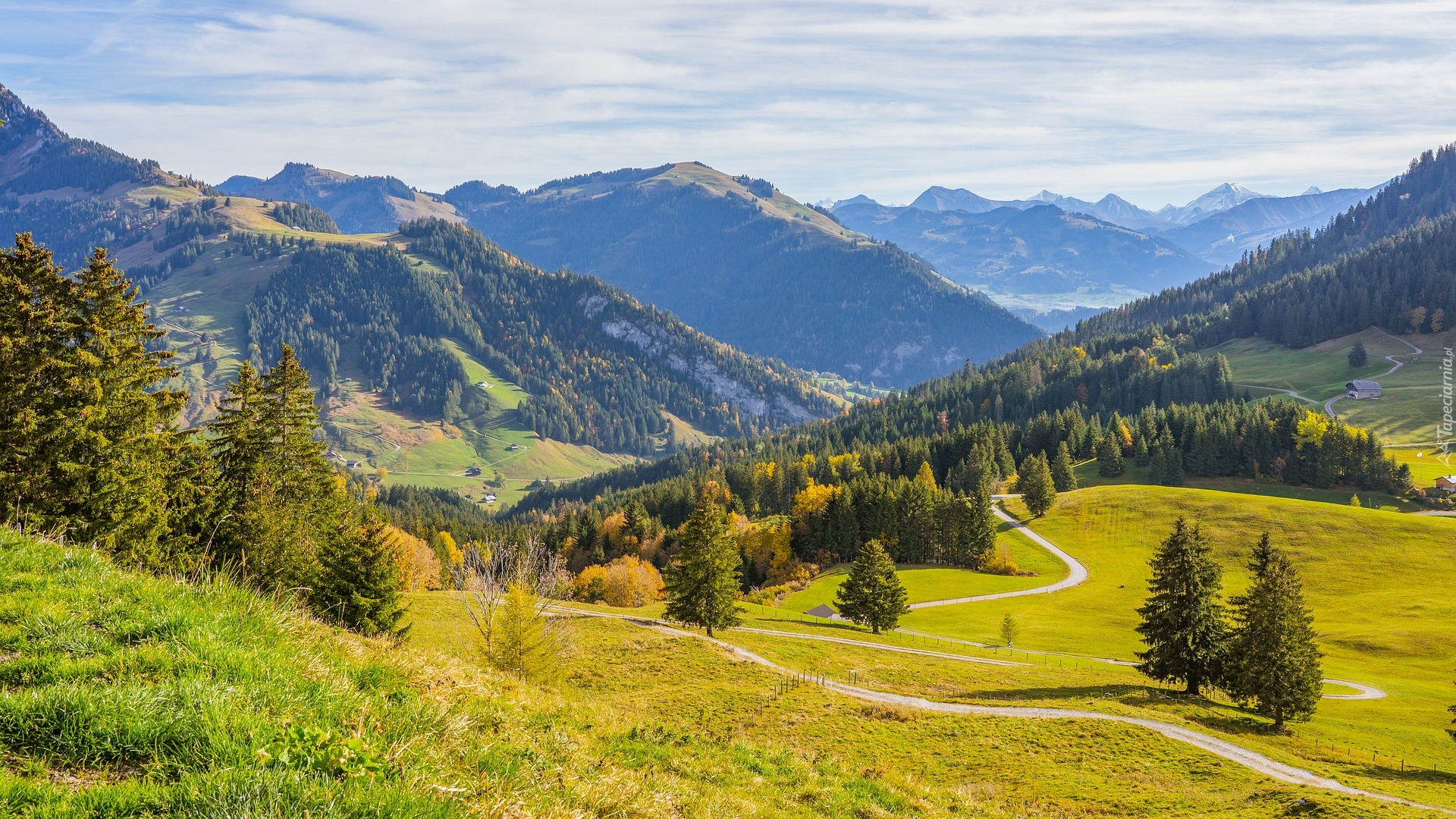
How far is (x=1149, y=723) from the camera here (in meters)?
41.3

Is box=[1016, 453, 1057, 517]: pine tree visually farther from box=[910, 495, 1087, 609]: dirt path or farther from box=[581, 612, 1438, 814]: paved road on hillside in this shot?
box=[581, 612, 1438, 814]: paved road on hillside

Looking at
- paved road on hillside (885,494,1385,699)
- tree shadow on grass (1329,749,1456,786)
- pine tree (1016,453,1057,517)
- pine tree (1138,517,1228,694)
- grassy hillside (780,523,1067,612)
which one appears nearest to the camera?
tree shadow on grass (1329,749,1456,786)

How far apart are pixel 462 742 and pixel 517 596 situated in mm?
30542

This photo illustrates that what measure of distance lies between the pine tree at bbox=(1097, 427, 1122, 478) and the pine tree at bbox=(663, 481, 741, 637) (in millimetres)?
130060

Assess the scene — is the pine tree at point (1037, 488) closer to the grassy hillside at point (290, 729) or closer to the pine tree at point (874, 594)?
the pine tree at point (874, 594)

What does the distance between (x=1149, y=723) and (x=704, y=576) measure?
36.8 m

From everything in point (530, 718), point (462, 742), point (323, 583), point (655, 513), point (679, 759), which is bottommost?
point (655, 513)

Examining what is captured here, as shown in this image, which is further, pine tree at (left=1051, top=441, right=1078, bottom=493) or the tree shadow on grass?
pine tree at (left=1051, top=441, right=1078, bottom=493)

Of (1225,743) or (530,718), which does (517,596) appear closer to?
(530,718)

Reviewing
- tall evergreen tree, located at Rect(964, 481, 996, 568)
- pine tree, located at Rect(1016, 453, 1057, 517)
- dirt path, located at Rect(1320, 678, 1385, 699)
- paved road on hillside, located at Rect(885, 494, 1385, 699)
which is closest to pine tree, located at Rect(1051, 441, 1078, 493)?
pine tree, located at Rect(1016, 453, 1057, 517)

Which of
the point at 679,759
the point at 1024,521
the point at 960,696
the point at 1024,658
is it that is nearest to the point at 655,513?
the point at 1024,521

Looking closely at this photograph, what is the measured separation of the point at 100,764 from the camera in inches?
241

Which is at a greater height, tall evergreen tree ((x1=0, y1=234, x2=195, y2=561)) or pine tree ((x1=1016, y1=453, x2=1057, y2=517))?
tall evergreen tree ((x1=0, y1=234, x2=195, y2=561))

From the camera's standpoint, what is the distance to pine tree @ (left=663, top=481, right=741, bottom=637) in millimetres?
66062
